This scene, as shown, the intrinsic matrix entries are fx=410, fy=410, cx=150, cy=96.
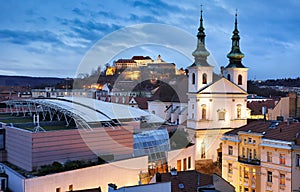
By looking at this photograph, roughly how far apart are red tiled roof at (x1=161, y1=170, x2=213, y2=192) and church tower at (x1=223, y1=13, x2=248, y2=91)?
30.9m

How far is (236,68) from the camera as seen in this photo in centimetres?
5366

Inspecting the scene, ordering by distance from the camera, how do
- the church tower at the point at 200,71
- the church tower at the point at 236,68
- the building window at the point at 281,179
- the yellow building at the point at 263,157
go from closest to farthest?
1. the yellow building at the point at 263,157
2. the building window at the point at 281,179
3. the church tower at the point at 200,71
4. the church tower at the point at 236,68

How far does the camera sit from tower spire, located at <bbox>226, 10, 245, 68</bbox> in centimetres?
5456

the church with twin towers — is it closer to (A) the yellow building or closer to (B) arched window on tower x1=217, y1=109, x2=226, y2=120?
(B) arched window on tower x1=217, y1=109, x2=226, y2=120

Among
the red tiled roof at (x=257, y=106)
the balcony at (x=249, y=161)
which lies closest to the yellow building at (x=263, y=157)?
the balcony at (x=249, y=161)

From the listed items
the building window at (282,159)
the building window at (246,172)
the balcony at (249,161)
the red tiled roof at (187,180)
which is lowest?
the building window at (246,172)

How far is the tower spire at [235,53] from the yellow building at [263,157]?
19795 mm

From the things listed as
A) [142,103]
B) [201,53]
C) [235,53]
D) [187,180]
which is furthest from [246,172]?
[142,103]

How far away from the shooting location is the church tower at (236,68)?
53.8 meters

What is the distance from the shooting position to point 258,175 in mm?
32000

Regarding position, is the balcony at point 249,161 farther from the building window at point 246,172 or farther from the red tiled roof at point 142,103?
the red tiled roof at point 142,103

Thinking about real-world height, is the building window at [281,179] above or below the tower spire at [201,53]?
below

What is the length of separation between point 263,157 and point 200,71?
65.8 feet

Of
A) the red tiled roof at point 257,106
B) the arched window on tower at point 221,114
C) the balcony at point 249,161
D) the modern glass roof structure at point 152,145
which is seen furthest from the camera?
the red tiled roof at point 257,106
